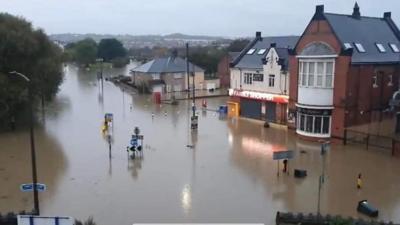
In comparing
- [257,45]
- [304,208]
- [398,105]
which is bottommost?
[304,208]

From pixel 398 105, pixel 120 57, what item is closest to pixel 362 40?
pixel 398 105

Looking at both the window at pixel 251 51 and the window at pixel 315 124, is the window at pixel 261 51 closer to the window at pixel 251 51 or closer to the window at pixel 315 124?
the window at pixel 251 51

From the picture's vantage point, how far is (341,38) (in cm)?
2761

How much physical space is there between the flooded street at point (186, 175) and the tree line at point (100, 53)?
92342 mm

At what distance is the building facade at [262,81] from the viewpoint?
34.0 m

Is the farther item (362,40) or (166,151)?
(362,40)

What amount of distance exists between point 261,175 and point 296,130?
33.2 feet

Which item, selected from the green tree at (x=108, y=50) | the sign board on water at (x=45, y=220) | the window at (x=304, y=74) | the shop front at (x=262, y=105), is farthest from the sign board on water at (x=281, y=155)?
the green tree at (x=108, y=50)

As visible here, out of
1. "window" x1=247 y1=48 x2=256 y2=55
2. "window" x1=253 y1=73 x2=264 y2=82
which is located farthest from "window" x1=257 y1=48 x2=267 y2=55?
"window" x1=253 y1=73 x2=264 y2=82

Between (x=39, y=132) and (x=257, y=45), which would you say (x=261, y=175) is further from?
(x=257, y=45)

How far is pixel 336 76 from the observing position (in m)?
27.2

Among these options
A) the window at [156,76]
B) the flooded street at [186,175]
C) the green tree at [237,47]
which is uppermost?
the green tree at [237,47]

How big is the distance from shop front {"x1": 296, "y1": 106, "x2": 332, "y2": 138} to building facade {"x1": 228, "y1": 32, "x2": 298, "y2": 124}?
5.28 m

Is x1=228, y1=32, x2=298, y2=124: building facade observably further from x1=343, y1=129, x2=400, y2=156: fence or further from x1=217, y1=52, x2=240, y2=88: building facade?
x1=217, y1=52, x2=240, y2=88: building facade
